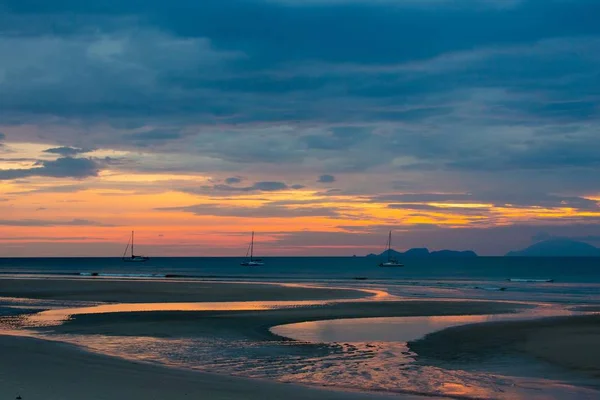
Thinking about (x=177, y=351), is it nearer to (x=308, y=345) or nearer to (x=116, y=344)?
(x=116, y=344)

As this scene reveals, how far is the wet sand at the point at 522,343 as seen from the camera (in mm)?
26125

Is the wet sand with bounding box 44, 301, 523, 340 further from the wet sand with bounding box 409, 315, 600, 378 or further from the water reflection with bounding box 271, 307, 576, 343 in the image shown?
the wet sand with bounding box 409, 315, 600, 378

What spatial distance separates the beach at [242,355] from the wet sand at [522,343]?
1.8 inches

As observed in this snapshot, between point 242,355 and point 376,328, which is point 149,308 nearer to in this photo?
point 376,328

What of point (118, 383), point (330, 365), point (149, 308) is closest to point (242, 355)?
point (330, 365)

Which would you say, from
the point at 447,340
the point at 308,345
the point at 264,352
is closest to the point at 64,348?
the point at 264,352

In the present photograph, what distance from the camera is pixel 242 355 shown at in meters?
26.2

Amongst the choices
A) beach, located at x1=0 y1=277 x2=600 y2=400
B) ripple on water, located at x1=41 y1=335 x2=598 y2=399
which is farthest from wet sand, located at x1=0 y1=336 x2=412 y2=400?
ripple on water, located at x1=41 y1=335 x2=598 y2=399

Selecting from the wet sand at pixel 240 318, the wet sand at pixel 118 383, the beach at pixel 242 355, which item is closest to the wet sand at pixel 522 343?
the beach at pixel 242 355

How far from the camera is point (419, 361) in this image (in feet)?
83.1

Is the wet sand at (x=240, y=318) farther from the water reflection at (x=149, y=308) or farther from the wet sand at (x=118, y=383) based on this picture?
the wet sand at (x=118, y=383)

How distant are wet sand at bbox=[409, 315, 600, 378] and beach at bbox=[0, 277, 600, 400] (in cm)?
5

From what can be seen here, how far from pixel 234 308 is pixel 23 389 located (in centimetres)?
3217

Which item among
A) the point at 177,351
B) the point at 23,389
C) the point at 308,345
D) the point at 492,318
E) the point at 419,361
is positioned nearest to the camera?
the point at 23,389
